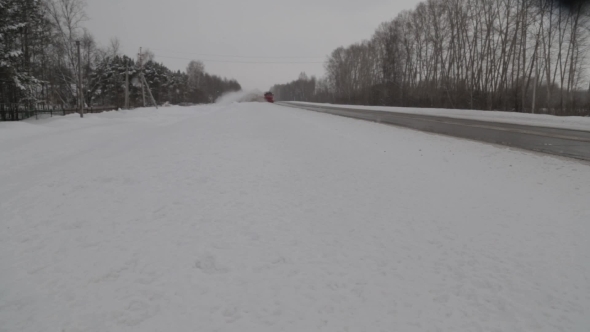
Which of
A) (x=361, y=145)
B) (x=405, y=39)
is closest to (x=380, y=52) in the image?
(x=405, y=39)

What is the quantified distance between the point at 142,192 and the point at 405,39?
5543 centimetres

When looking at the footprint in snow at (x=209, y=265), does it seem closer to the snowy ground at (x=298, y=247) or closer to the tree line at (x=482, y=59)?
the snowy ground at (x=298, y=247)

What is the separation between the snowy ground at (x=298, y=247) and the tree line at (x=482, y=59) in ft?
71.0

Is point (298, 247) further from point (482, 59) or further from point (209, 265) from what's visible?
point (482, 59)

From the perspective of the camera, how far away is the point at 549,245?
3695 millimetres

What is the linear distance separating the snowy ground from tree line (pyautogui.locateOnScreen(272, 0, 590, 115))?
21642 mm

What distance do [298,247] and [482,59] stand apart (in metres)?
40.1

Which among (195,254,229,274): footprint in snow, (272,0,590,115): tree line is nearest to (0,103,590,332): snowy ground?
(195,254,229,274): footprint in snow

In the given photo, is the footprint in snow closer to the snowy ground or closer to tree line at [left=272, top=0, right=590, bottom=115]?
the snowy ground

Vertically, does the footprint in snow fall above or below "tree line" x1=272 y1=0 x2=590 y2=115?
below

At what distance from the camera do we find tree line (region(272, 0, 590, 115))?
90.8 ft

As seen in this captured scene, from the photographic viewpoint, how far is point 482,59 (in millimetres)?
34688

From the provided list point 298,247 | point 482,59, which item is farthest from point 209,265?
point 482,59

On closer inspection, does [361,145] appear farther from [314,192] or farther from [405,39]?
[405,39]
